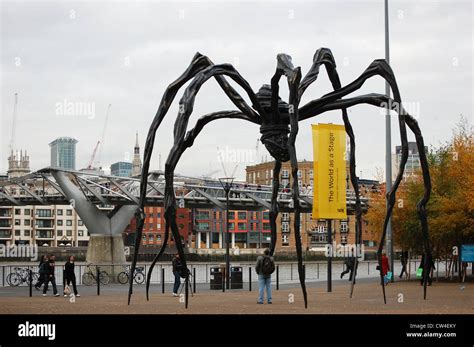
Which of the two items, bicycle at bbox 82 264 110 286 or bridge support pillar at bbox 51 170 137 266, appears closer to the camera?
bicycle at bbox 82 264 110 286

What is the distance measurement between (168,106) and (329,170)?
1206 centimetres

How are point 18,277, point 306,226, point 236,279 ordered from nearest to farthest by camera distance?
1. point 236,279
2. point 18,277
3. point 306,226

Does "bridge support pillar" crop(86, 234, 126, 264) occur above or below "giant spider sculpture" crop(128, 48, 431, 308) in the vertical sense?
below

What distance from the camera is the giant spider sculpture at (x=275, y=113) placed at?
14.9m

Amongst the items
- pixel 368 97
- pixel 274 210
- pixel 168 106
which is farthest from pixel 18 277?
pixel 168 106

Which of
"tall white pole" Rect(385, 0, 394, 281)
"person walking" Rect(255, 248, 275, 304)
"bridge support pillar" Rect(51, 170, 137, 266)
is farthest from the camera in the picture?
"bridge support pillar" Rect(51, 170, 137, 266)

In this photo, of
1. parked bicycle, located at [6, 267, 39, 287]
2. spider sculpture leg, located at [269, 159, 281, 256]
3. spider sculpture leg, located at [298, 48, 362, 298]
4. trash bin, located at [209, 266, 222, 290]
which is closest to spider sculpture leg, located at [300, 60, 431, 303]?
spider sculpture leg, located at [298, 48, 362, 298]

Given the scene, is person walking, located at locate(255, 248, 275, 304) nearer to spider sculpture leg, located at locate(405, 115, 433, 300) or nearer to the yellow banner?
the yellow banner

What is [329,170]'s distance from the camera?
88.7 feet

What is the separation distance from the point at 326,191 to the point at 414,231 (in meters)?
16.5

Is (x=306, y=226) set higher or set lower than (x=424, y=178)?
lower

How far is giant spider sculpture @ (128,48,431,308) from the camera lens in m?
14.9

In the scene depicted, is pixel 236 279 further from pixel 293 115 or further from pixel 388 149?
pixel 293 115
